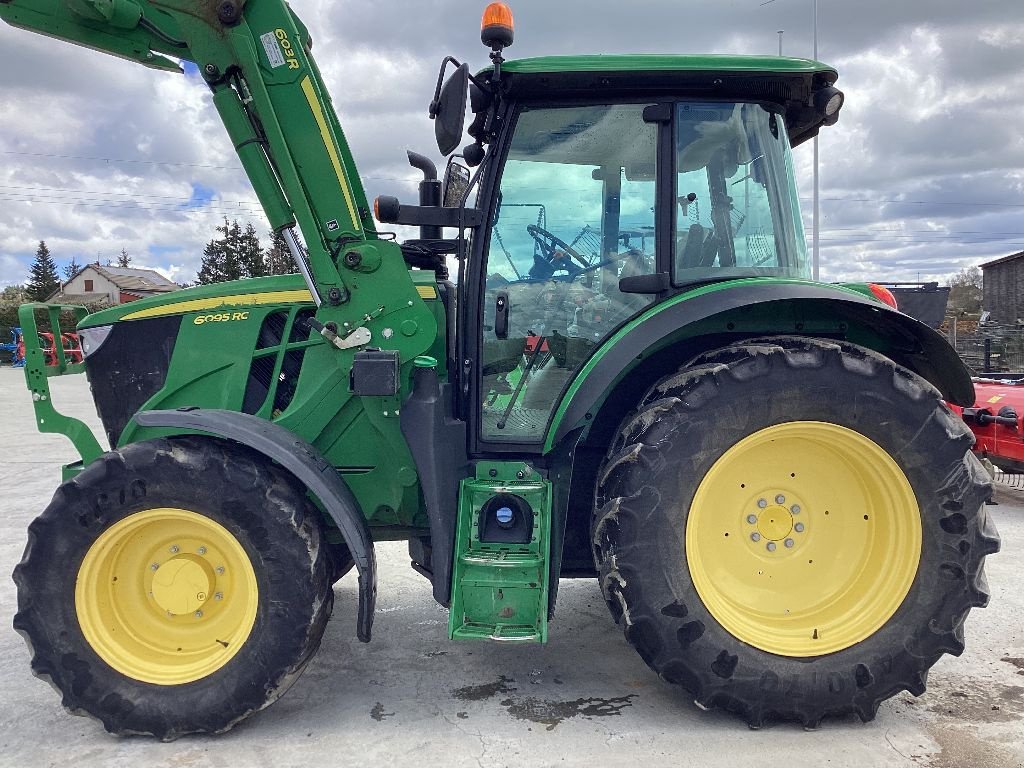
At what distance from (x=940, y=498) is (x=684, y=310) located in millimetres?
1169

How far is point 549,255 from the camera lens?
10.4 feet

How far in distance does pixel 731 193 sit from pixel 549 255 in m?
0.81

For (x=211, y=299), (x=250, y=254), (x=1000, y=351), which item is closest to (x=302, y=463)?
(x=211, y=299)

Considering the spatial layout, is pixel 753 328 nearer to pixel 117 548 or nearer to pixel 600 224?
pixel 600 224

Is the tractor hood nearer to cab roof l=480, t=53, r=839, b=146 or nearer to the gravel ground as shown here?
cab roof l=480, t=53, r=839, b=146

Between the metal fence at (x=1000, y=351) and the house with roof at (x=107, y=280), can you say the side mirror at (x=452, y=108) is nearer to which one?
the metal fence at (x=1000, y=351)

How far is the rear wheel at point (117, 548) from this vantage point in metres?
2.78

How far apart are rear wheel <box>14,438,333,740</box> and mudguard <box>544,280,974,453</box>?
1.12 m

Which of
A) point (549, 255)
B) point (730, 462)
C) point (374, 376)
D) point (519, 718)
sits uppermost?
point (549, 255)

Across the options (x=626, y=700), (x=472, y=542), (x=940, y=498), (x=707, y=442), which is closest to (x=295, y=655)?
(x=472, y=542)

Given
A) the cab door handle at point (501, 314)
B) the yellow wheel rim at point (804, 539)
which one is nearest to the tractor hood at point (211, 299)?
the cab door handle at point (501, 314)

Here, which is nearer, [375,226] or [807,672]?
[807,672]

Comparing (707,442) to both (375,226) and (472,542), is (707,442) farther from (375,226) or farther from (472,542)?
(375,226)

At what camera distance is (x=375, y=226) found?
130 inches
